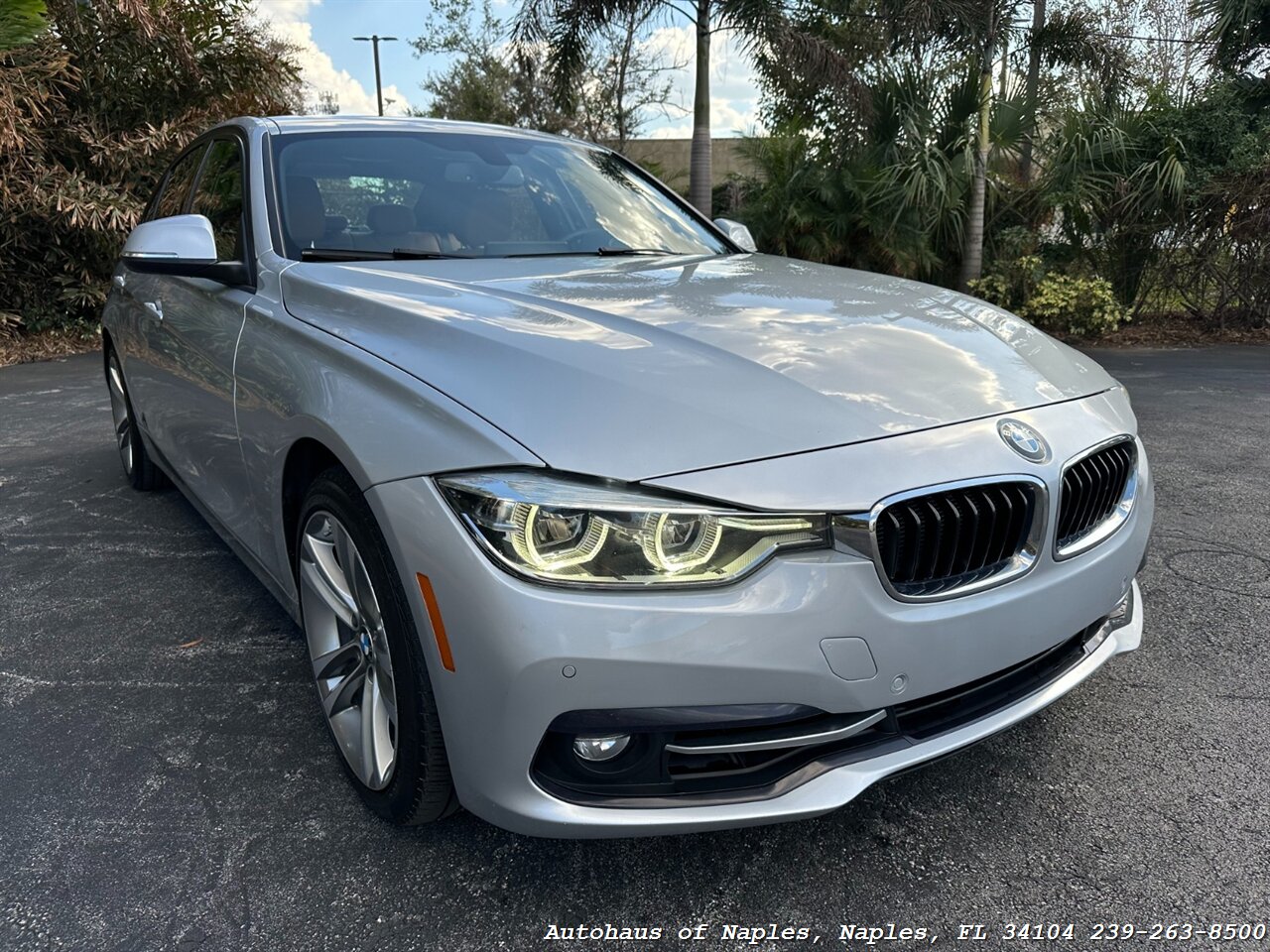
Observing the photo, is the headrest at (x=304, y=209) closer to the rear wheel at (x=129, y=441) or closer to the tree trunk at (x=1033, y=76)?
the rear wheel at (x=129, y=441)

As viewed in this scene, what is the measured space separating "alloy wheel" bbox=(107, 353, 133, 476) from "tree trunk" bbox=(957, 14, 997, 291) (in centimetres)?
844

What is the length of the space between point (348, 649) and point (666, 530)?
2.86 feet

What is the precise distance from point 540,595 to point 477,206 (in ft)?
5.88

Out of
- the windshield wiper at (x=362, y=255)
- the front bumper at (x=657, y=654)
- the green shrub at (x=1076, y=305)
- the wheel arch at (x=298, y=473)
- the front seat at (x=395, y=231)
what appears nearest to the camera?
the front bumper at (x=657, y=654)

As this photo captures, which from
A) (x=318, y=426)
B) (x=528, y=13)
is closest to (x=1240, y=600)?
(x=318, y=426)

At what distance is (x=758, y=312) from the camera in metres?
2.06

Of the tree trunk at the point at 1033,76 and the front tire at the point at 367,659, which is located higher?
the tree trunk at the point at 1033,76

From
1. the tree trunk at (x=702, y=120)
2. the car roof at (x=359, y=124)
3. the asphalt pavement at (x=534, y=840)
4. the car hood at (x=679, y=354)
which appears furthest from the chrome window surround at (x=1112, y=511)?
the tree trunk at (x=702, y=120)

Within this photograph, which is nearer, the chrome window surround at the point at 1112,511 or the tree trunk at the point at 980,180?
the chrome window surround at the point at 1112,511

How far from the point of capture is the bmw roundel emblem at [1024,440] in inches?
64.9

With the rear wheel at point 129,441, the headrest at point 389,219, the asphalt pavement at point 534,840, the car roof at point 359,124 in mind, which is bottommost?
the asphalt pavement at point 534,840

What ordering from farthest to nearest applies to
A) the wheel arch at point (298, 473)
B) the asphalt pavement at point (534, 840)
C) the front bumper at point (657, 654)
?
the wheel arch at point (298, 473) < the asphalt pavement at point (534, 840) < the front bumper at point (657, 654)

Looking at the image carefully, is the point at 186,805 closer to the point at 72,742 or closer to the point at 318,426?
the point at 72,742

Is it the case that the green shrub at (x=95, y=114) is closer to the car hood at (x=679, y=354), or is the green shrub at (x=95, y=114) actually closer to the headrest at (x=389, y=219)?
the headrest at (x=389, y=219)
